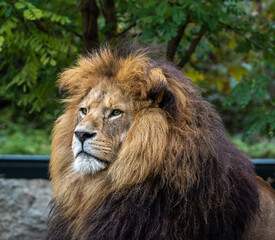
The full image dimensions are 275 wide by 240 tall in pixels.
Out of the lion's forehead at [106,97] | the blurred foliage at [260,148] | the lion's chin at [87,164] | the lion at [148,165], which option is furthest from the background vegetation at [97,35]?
the blurred foliage at [260,148]

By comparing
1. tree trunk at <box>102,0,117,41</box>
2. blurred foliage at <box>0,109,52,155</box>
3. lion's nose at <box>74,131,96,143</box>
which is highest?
tree trunk at <box>102,0,117,41</box>

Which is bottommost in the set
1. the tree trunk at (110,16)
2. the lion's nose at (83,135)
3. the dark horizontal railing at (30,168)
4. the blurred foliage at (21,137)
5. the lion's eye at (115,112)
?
the blurred foliage at (21,137)

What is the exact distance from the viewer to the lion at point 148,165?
312 cm

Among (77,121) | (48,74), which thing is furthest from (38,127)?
(77,121)

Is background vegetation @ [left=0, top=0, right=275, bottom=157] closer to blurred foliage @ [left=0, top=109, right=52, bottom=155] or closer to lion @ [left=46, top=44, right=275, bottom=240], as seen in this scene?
lion @ [left=46, top=44, right=275, bottom=240]

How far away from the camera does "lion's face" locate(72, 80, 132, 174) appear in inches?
122

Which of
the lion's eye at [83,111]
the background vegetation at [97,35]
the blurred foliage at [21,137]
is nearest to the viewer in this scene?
the lion's eye at [83,111]

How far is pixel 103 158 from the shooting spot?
315cm

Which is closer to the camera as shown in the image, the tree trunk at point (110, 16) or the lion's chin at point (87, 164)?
the lion's chin at point (87, 164)

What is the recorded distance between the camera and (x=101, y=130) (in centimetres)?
314

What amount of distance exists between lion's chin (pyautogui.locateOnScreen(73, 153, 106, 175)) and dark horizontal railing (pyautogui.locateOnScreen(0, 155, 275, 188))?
2753mm

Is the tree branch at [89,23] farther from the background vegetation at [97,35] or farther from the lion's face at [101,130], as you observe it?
the lion's face at [101,130]

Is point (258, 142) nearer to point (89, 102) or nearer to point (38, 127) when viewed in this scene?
point (38, 127)

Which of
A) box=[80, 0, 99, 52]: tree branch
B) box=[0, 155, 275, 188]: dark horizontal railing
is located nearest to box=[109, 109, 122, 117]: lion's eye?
box=[80, 0, 99, 52]: tree branch
